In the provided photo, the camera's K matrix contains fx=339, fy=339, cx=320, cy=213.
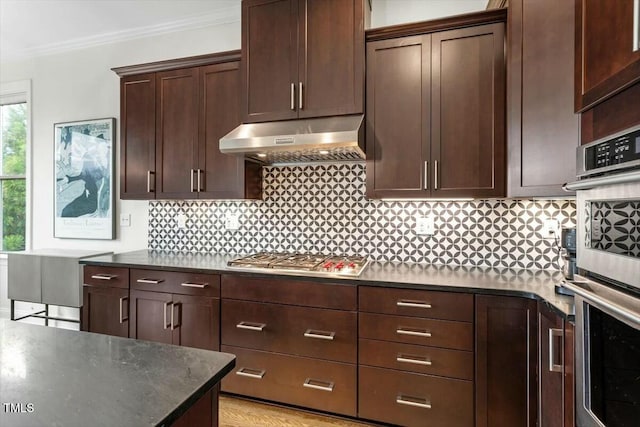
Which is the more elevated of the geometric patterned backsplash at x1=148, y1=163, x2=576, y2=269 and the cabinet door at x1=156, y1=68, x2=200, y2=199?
the cabinet door at x1=156, y1=68, x2=200, y2=199

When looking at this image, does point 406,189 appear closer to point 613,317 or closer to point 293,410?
point 613,317

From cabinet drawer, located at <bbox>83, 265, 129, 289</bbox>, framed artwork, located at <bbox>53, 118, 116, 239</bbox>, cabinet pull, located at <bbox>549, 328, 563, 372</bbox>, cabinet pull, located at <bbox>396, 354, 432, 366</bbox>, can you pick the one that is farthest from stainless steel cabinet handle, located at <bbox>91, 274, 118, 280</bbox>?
cabinet pull, located at <bbox>549, 328, 563, 372</bbox>

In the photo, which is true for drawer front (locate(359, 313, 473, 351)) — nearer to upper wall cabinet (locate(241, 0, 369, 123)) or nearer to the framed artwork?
upper wall cabinet (locate(241, 0, 369, 123))

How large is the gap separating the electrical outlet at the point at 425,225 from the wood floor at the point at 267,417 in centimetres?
128

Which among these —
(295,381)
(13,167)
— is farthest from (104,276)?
(13,167)

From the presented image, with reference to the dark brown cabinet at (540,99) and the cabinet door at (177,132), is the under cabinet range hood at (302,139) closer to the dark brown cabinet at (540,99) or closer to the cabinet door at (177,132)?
the cabinet door at (177,132)

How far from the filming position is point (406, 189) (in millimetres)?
2170

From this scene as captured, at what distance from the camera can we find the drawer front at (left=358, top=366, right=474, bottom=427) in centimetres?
179

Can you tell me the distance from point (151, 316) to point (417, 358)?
1.86 metres

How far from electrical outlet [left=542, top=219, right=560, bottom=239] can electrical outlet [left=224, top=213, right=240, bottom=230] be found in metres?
2.27

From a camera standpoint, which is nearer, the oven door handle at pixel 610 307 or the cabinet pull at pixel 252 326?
the oven door handle at pixel 610 307

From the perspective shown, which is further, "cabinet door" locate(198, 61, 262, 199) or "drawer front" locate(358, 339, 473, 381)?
"cabinet door" locate(198, 61, 262, 199)

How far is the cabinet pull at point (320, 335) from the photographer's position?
199cm

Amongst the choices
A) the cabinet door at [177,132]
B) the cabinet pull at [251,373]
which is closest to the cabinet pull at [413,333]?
the cabinet pull at [251,373]
